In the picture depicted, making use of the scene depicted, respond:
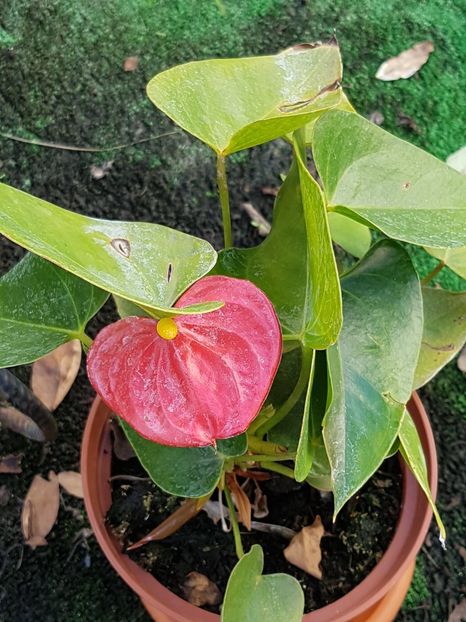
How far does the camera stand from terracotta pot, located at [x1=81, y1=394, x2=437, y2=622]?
0.69m

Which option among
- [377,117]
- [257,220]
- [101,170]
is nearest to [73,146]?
[101,170]

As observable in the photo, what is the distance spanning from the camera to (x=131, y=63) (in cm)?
123

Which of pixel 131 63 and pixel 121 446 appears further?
pixel 131 63

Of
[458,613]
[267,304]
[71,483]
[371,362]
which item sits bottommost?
[458,613]

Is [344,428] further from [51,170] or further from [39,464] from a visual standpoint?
[51,170]

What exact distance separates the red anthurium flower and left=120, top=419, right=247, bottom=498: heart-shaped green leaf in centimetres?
13

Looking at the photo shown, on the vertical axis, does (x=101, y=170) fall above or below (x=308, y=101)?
below

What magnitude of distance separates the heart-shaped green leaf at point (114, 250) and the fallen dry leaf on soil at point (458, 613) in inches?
28.6

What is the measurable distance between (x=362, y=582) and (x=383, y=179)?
0.43 m

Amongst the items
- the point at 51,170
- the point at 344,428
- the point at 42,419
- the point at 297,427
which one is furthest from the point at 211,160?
the point at 344,428

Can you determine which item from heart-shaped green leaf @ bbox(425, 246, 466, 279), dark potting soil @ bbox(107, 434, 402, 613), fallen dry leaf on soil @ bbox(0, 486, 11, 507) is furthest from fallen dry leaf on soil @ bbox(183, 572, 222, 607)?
heart-shaped green leaf @ bbox(425, 246, 466, 279)

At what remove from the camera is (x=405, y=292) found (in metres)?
0.54

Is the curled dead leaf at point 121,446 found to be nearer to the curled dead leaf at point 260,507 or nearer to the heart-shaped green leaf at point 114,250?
the curled dead leaf at point 260,507

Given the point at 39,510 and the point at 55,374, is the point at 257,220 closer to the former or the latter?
the point at 55,374
